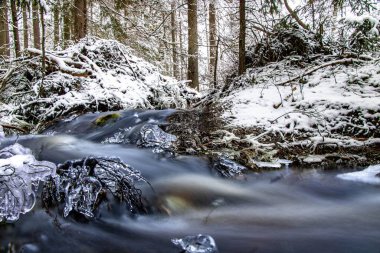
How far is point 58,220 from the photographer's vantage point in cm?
225

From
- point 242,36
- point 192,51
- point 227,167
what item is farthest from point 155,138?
point 192,51

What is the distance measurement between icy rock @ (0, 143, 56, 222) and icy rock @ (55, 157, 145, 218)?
15cm

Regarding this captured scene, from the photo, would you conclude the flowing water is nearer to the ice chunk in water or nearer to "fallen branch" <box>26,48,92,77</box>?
the ice chunk in water

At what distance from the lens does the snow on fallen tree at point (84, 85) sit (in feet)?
20.8

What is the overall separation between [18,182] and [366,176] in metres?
3.02

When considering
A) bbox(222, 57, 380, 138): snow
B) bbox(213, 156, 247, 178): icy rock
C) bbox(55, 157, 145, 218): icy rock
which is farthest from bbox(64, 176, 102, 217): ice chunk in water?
bbox(222, 57, 380, 138): snow

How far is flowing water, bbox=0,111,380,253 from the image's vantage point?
2088 millimetres

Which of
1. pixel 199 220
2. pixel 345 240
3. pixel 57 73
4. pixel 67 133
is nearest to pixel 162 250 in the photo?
pixel 199 220

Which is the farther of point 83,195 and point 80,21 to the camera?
point 80,21

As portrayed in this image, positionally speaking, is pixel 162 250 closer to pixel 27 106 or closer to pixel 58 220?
pixel 58 220

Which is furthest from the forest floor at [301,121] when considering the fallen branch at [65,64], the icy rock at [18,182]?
the fallen branch at [65,64]

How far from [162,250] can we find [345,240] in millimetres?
1177

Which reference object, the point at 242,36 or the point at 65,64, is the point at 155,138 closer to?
the point at 242,36

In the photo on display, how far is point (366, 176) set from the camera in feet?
10.5
